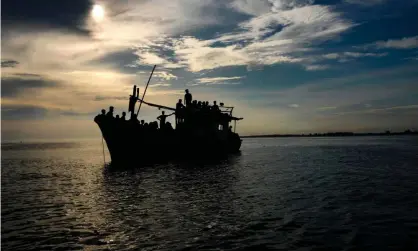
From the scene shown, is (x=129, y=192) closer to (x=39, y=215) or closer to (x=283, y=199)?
(x=39, y=215)

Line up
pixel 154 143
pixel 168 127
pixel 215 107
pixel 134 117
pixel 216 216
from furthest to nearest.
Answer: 1. pixel 215 107
2. pixel 168 127
3. pixel 154 143
4. pixel 134 117
5. pixel 216 216

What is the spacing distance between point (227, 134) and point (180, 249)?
123 ft

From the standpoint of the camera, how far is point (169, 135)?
113ft

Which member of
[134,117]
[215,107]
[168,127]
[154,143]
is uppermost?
[215,107]

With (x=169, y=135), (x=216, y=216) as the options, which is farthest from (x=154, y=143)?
(x=216, y=216)

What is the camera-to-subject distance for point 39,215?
1125cm

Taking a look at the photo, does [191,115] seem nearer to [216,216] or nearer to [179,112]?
[179,112]

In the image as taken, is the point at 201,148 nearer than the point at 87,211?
No

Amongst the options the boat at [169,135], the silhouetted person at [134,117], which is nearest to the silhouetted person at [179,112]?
the boat at [169,135]

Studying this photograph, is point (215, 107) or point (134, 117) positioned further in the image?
point (215, 107)

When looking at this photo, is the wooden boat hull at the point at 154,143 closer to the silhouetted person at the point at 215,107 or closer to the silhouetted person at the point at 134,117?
the silhouetted person at the point at 134,117

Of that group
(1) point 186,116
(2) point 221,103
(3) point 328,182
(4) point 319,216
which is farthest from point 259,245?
(2) point 221,103

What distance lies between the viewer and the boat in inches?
1152

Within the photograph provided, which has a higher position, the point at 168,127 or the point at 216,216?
the point at 168,127
